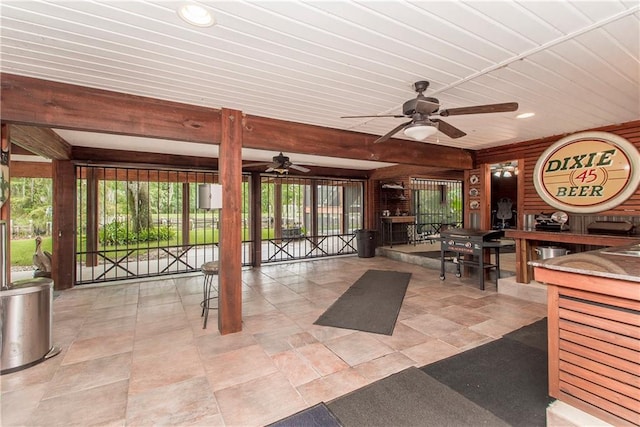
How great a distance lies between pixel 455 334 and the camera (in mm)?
3295

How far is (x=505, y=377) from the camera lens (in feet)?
8.06

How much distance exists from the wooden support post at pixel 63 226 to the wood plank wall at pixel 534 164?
828 cm

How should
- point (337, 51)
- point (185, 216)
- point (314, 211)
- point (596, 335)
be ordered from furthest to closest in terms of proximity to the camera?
point (314, 211)
point (185, 216)
point (337, 51)
point (596, 335)

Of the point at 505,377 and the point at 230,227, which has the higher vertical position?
the point at 230,227

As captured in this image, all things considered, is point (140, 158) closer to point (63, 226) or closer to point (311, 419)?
point (63, 226)

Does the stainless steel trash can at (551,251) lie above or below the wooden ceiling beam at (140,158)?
below

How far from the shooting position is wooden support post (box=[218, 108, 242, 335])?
11.3 feet

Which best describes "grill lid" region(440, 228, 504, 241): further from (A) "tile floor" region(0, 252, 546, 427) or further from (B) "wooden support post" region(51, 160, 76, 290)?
(B) "wooden support post" region(51, 160, 76, 290)

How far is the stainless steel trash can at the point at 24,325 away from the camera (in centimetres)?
261

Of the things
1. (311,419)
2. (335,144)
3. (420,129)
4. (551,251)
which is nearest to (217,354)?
(311,419)

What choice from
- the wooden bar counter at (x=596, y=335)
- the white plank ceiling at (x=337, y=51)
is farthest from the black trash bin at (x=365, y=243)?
the wooden bar counter at (x=596, y=335)

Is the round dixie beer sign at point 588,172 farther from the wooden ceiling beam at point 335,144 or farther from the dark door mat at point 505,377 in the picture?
the dark door mat at point 505,377

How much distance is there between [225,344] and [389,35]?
132 inches

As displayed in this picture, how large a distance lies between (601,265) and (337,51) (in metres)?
2.49
